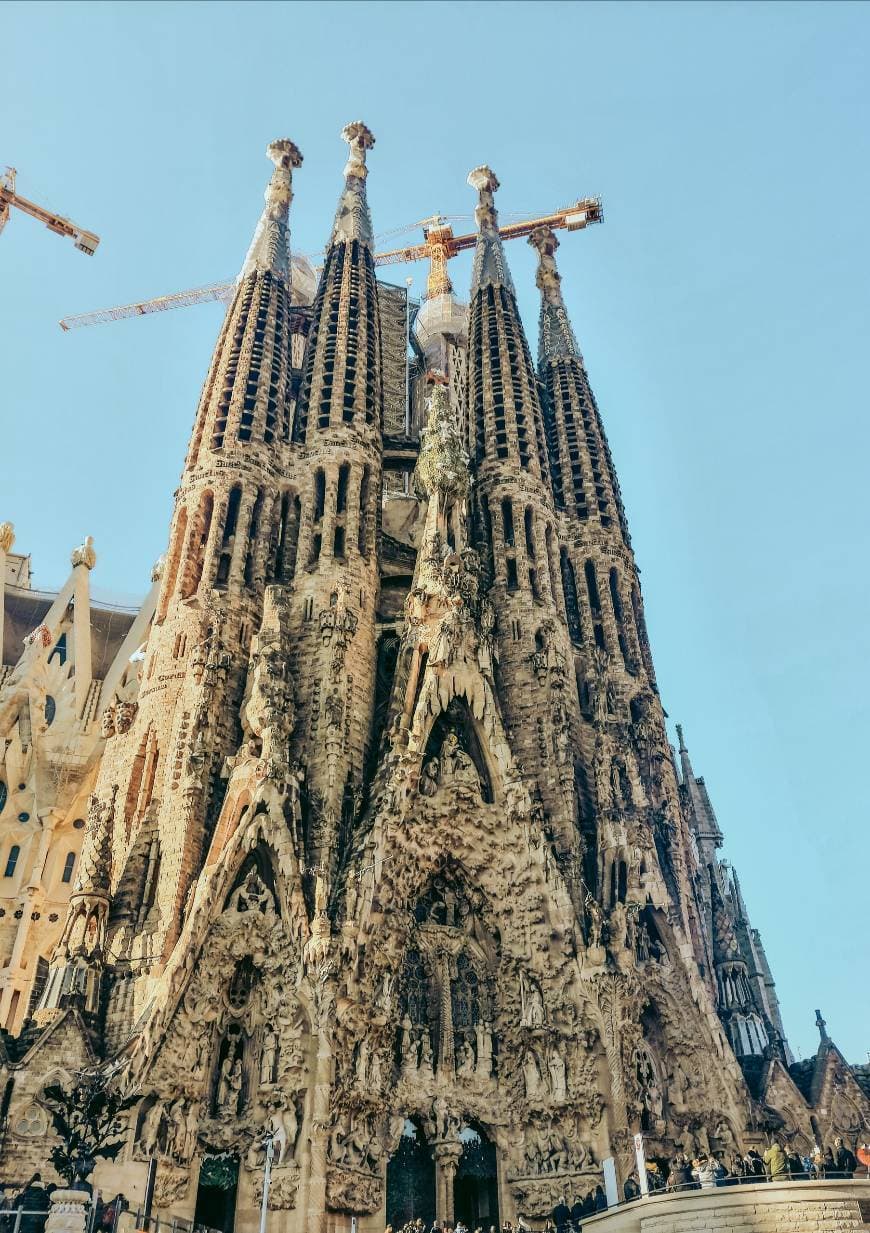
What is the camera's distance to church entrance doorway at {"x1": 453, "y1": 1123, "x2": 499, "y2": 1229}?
24281 millimetres

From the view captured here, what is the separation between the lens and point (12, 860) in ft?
106

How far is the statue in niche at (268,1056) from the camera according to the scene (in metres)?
22.3

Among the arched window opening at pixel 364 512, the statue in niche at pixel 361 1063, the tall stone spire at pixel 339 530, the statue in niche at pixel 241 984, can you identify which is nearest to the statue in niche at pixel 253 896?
the statue in niche at pixel 241 984

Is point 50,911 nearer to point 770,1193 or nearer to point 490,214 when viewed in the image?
point 770,1193

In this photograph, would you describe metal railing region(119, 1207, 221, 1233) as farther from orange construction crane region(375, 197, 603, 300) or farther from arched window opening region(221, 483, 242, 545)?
orange construction crane region(375, 197, 603, 300)

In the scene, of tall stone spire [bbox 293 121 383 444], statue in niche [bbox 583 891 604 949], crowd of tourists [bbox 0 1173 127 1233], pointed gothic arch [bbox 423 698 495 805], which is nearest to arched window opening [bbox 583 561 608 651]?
pointed gothic arch [bbox 423 698 495 805]

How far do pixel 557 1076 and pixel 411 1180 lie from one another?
403 centimetres

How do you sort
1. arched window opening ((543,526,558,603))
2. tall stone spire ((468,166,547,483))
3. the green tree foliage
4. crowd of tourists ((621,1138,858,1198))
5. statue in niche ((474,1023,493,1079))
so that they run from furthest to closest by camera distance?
tall stone spire ((468,166,547,483)), arched window opening ((543,526,558,603)), statue in niche ((474,1023,493,1079)), crowd of tourists ((621,1138,858,1198)), the green tree foliage

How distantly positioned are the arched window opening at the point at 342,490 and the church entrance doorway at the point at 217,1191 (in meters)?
18.4

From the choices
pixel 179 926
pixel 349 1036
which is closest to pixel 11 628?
pixel 179 926

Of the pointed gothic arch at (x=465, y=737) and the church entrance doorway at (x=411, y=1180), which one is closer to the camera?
the church entrance doorway at (x=411, y=1180)

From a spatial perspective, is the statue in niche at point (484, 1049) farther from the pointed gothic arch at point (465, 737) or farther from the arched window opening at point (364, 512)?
the arched window opening at point (364, 512)

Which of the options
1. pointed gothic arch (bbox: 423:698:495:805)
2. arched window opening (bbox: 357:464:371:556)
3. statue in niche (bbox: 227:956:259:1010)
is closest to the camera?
statue in niche (bbox: 227:956:259:1010)

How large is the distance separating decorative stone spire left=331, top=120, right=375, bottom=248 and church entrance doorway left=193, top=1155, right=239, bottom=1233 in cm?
3342
